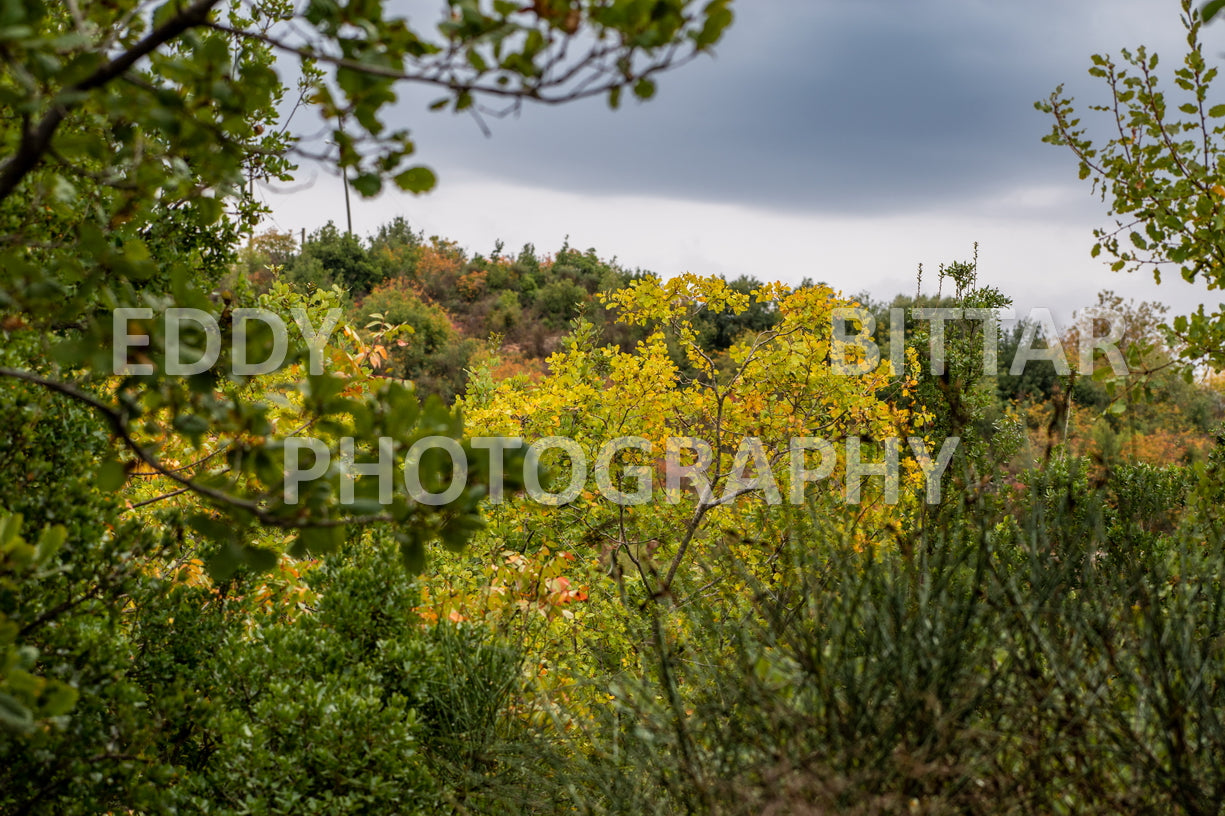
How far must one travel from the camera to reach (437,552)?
5.35 metres

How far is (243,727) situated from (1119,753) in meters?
2.41

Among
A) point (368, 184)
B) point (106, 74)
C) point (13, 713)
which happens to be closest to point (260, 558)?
point (13, 713)

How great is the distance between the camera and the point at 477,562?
591 centimetres

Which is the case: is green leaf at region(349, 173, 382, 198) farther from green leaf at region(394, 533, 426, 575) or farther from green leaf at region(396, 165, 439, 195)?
green leaf at region(394, 533, 426, 575)

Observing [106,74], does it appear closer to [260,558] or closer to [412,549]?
[260,558]

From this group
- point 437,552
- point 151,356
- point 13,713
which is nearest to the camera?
point 13,713

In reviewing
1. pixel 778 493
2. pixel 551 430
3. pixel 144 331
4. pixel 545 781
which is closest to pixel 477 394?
pixel 551 430

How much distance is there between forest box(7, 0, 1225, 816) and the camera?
4.95 ft

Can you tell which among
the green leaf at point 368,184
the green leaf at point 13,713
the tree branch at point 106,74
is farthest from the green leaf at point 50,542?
the green leaf at point 368,184

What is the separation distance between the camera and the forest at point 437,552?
59.4 inches

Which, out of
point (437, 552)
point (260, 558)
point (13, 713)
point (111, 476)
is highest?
point (111, 476)

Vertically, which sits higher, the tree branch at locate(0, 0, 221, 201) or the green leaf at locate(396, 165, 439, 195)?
the tree branch at locate(0, 0, 221, 201)

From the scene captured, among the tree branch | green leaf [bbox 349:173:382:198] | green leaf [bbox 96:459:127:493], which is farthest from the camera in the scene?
green leaf [bbox 349:173:382:198]

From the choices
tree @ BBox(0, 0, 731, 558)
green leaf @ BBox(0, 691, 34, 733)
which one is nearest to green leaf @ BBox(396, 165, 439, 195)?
tree @ BBox(0, 0, 731, 558)
